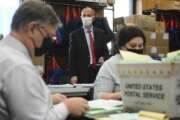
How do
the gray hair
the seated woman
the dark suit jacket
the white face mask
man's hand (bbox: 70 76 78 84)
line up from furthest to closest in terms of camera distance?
the white face mask
the dark suit jacket
man's hand (bbox: 70 76 78 84)
the seated woman
the gray hair

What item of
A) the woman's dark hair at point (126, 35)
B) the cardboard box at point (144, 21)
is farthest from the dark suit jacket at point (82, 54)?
the woman's dark hair at point (126, 35)

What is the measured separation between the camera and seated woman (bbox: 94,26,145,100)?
2.77 meters

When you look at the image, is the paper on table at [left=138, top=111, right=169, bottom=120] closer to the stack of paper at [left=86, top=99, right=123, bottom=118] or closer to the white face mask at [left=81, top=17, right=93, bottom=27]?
the stack of paper at [left=86, top=99, right=123, bottom=118]

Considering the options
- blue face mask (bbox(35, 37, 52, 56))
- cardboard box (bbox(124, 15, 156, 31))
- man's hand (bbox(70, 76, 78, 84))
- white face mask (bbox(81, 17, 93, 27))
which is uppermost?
blue face mask (bbox(35, 37, 52, 56))

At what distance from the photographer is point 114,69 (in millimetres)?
2818

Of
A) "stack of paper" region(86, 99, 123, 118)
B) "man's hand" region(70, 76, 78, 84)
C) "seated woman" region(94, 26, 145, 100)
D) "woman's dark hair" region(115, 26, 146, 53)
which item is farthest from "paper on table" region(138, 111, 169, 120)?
"man's hand" region(70, 76, 78, 84)

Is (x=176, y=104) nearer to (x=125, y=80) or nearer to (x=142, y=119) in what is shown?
(x=142, y=119)

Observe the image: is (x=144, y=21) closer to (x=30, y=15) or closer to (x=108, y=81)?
(x=108, y=81)

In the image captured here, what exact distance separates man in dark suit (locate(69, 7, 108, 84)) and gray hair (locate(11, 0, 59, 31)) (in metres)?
3.38

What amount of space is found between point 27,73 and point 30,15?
0.28 meters

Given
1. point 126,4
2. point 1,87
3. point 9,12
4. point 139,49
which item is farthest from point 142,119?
point 126,4

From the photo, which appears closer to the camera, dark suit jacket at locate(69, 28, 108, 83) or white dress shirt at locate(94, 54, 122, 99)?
white dress shirt at locate(94, 54, 122, 99)

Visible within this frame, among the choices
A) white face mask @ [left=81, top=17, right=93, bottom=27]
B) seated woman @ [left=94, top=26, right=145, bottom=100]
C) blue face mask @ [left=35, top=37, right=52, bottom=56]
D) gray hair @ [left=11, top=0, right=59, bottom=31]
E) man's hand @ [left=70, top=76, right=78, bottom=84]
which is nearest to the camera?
gray hair @ [left=11, top=0, right=59, bottom=31]

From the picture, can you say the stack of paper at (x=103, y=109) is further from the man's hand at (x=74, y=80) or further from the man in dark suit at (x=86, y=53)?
the man in dark suit at (x=86, y=53)
